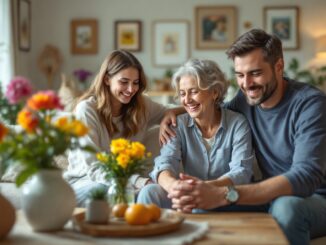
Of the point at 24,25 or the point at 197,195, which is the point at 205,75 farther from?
the point at 24,25

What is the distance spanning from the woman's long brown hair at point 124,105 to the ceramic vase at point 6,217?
1138 millimetres

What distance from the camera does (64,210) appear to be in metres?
1.82

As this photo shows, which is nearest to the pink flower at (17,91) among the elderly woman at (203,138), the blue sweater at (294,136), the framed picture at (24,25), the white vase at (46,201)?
the white vase at (46,201)

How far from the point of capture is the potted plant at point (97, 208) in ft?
6.16

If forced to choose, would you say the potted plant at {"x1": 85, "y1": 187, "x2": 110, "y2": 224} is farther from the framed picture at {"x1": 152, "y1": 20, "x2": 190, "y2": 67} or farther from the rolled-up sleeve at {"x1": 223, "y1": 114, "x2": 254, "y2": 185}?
the framed picture at {"x1": 152, "y1": 20, "x2": 190, "y2": 67}

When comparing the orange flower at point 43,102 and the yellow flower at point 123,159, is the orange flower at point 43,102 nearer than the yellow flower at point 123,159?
Yes

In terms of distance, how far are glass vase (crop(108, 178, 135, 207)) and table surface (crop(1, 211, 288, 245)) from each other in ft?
0.77

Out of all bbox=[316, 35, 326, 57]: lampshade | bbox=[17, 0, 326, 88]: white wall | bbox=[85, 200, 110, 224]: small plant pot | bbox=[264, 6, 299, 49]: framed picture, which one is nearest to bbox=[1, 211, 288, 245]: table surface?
bbox=[85, 200, 110, 224]: small plant pot

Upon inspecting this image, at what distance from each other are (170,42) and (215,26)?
648 millimetres

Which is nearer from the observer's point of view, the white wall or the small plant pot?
the small plant pot

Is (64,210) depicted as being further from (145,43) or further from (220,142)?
(145,43)

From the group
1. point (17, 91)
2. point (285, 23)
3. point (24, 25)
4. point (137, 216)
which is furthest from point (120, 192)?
point (285, 23)

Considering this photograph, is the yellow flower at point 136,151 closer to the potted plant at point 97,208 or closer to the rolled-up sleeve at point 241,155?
the potted plant at point 97,208

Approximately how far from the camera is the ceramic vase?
175 centimetres
